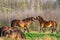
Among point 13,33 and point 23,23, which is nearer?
point 13,33

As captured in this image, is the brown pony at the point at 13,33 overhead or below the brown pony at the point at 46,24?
overhead

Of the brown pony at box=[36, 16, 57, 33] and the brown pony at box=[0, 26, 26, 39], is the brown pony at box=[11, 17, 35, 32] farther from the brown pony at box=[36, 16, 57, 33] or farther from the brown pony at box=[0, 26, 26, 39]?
the brown pony at box=[0, 26, 26, 39]

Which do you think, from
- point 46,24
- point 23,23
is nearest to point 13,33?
point 23,23

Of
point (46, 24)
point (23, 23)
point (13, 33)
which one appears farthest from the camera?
point (46, 24)

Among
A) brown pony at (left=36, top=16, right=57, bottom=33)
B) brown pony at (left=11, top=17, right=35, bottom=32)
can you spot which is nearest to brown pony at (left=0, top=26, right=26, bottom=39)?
brown pony at (left=11, top=17, right=35, bottom=32)

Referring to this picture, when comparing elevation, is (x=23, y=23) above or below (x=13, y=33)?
below

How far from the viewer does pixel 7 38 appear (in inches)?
512

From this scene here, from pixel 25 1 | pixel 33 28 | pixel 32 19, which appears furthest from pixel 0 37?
pixel 25 1

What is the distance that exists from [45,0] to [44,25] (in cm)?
1031

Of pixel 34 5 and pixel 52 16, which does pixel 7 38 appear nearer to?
pixel 52 16

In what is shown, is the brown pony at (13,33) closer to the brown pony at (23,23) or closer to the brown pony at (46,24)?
the brown pony at (23,23)

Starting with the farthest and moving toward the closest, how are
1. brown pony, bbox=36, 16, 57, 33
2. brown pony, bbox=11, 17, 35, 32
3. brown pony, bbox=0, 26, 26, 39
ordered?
brown pony, bbox=36, 16, 57, 33, brown pony, bbox=11, 17, 35, 32, brown pony, bbox=0, 26, 26, 39

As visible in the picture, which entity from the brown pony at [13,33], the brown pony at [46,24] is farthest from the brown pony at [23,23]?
the brown pony at [13,33]

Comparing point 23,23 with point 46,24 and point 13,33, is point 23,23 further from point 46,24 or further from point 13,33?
point 13,33
